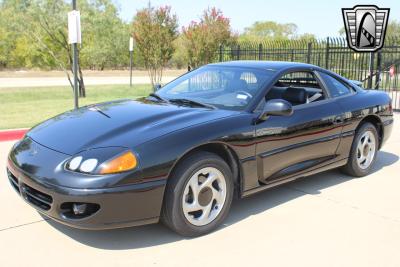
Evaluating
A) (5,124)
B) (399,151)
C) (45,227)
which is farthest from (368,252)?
(5,124)

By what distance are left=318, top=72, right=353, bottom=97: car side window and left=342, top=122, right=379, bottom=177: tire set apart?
52 cm

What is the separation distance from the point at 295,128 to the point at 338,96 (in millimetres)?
1071

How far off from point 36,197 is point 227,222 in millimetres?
1664

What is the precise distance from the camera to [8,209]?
4.26 meters

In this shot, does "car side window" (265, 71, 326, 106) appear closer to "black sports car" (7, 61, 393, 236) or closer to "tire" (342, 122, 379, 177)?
"black sports car" (7, 61, 393, 236)

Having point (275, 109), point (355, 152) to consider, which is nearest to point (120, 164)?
point (275, 109)

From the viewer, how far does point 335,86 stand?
5.18 m

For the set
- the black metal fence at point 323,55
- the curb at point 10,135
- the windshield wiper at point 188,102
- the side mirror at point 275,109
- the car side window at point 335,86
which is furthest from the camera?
the black metal fence at point 323,55

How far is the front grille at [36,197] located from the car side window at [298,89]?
7.46 feet

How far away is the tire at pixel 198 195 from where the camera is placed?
3.42 metres

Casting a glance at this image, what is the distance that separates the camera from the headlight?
3.16 meters

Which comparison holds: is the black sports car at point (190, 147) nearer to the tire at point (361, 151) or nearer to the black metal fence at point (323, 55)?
the tire at point (361, 151)

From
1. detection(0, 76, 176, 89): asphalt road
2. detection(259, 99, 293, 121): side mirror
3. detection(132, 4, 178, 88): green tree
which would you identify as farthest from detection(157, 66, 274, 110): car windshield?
detection(0, 76, 176, 89): asphalt road

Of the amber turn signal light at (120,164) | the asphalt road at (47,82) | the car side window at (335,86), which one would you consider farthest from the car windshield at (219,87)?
the asphalt road at (47,82)
